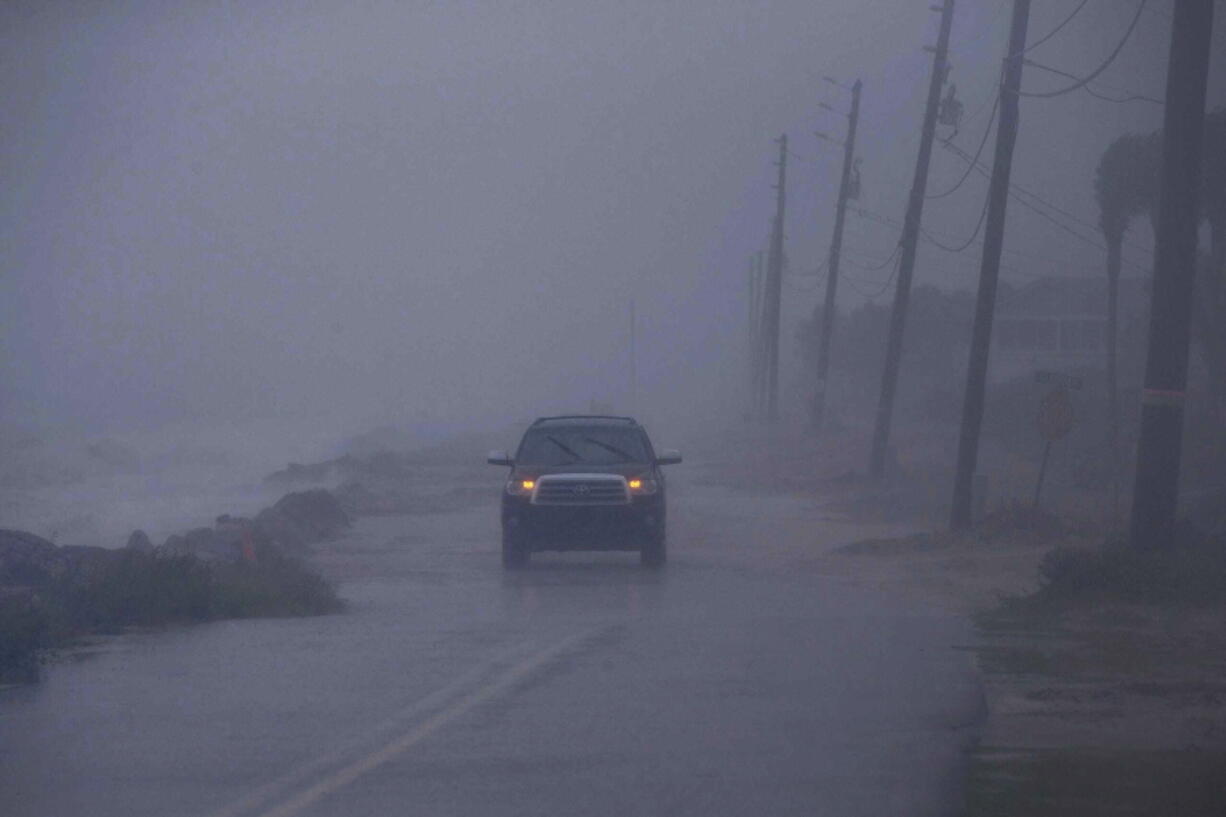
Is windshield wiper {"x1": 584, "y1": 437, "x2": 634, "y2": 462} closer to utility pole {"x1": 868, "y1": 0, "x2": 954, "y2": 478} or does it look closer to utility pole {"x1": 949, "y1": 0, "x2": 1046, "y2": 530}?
utility pole {"x1": 949, "y1": 0, "x2": 1046, "y2": 530}

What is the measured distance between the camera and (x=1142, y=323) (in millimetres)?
76125

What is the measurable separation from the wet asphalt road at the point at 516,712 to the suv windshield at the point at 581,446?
4043 mm

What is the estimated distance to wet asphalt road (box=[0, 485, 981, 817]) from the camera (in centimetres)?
853

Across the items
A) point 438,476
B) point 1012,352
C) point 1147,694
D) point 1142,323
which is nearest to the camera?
point 1147,694

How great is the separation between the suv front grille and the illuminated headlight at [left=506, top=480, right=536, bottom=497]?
27 cm

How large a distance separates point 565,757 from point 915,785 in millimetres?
2056

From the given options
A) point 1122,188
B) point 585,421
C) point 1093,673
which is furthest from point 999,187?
point 1122,188

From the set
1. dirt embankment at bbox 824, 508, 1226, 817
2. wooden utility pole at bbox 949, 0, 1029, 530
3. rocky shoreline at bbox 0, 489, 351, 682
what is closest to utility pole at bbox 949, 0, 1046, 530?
wooden utility pole at bbox 949, 0, 1029, 530

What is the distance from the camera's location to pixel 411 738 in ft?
32.9

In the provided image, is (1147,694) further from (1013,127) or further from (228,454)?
(228,454)

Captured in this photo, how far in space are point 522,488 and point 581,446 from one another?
1328mm

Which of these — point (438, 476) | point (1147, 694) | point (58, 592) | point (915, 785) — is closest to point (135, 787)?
point (915, 785)

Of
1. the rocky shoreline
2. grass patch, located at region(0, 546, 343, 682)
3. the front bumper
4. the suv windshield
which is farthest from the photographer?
the suv windshield

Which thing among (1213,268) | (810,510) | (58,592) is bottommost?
(810,510)
